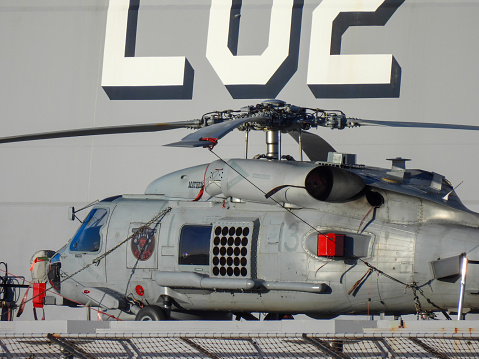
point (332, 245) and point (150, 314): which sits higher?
point (332, 245)

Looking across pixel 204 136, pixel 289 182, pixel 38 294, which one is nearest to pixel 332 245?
pixel 289 182

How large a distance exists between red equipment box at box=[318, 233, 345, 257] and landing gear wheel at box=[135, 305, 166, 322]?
7.97 ft

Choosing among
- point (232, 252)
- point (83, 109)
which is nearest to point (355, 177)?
point (232, 252)

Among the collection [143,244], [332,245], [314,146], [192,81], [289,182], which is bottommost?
[143,244]

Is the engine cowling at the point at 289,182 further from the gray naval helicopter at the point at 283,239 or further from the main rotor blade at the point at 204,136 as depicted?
the main rotor blade at the point at 204,136

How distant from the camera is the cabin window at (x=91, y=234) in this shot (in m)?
11.4

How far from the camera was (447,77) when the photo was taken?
47.4ft

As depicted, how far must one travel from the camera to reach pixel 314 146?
37.7ft

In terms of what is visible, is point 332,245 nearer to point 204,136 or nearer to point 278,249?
point 278,249

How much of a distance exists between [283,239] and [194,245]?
4.09ft

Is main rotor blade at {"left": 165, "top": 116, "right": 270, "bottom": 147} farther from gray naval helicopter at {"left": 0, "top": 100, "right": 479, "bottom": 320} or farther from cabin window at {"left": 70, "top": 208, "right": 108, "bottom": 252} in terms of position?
cabin window at {"left": 70, "top": 208, "right": 108, "bottom": 252}

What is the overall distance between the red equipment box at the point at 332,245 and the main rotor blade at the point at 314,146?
2185 mm

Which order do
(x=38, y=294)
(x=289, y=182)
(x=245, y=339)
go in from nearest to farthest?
(x=245, y=339), (x=289, y=182), (x=38, y=294)

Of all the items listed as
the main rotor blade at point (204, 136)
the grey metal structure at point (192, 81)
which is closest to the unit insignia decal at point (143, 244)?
the grey metal structure at point (192, 81)
